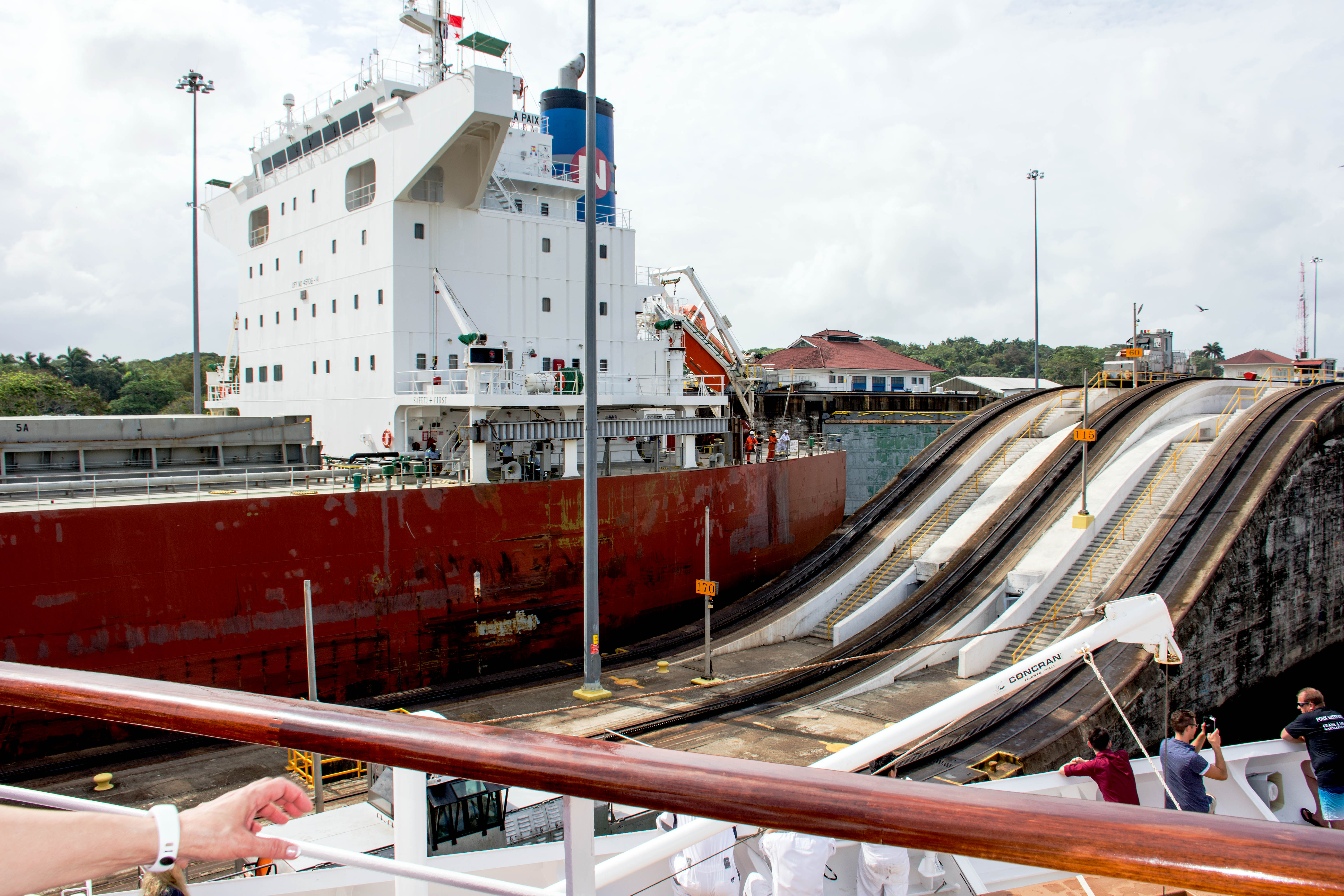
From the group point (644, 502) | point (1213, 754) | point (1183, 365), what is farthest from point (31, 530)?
→ point (1183, 365)

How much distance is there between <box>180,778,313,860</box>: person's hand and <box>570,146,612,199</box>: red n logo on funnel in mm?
22570

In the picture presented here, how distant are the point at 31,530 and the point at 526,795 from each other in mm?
9587

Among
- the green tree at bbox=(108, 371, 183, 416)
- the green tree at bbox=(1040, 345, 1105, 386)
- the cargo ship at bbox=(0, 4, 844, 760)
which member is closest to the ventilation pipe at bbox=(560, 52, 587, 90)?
the cargo ship at bbox=(0, 4, 844, 760)

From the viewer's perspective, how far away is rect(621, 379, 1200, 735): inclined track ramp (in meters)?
15.1

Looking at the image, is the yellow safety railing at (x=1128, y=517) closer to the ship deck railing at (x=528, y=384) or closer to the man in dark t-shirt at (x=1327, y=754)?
the man in dark t-shirt at (x=1327, y=754)

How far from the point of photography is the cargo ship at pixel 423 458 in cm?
1265

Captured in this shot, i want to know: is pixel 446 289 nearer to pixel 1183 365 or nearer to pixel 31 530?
pixel 31 530

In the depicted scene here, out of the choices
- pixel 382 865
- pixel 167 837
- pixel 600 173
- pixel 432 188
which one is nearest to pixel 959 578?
pixel 600 173

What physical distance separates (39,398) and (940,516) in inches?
1482

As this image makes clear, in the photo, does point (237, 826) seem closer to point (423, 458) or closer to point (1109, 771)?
point (1109, 771)

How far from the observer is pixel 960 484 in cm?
2500

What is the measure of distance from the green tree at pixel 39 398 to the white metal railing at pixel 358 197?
2156cm

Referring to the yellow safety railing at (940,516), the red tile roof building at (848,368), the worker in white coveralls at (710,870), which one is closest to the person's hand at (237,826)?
the worker in white coveralls at (710,870)

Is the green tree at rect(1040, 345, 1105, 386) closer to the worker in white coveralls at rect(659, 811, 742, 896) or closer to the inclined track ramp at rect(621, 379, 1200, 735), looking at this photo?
the inclined track ramp at rect(621, 379, 1200, 735)
